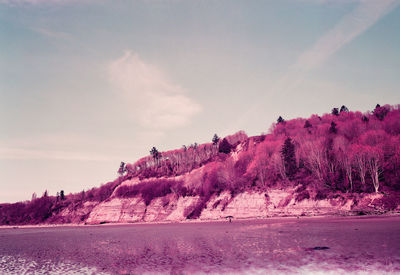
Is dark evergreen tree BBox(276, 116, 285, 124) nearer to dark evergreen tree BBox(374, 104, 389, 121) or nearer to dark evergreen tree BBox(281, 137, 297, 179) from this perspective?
dark evergreen tree BBox(374, 104, 389, 121)

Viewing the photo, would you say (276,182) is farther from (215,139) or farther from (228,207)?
(215,139)

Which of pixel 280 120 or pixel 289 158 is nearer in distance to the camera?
pixel 289 158

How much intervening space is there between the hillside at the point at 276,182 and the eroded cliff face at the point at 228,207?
6.5 inches

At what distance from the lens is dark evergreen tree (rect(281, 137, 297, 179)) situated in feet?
231

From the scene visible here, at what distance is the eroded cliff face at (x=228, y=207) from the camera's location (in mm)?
51125

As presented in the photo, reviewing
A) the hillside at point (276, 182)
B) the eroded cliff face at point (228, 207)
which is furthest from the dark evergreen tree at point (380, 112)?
the eroded cliff face at point (228, 207)

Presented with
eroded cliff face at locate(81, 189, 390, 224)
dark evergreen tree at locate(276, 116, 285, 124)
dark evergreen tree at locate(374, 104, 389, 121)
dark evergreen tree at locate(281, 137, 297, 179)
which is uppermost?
dark evergreen tree at locate(276, 116, 285, 124)

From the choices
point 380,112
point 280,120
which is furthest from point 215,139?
point 380,112

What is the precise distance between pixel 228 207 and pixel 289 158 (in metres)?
20.3

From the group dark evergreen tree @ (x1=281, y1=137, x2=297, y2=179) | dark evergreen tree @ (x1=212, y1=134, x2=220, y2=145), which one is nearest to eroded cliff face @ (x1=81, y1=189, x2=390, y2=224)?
dark evergreen tree @ (x1=281, y1=137, x2=297, y2=179)

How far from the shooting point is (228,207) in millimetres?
68438

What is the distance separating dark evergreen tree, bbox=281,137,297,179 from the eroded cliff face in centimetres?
921

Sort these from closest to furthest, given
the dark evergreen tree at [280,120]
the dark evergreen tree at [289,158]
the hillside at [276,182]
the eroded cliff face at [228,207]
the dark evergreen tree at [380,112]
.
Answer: the eroded cliff face at [228,207], the hillside at [276,182], the dark evergreen tree at [289,158], the dark evergreen tree at [380,112], the dark evergreen tree at [280,120]

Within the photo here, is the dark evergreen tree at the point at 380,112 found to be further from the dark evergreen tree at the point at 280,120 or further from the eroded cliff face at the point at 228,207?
the eroded cliff face at the point at 228,207
